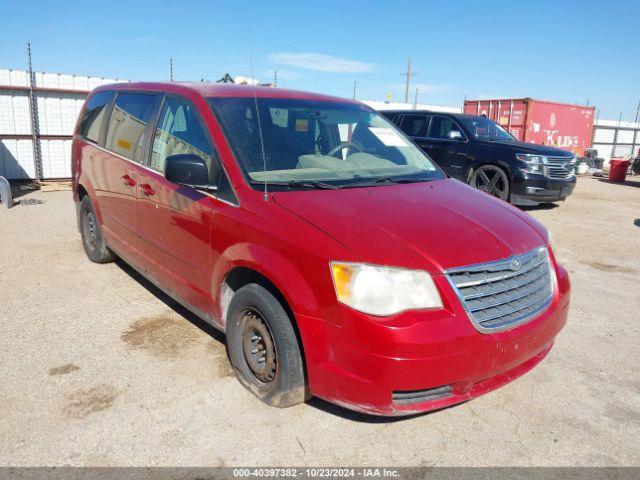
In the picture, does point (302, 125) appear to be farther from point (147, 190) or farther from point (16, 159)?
point (16, 159)

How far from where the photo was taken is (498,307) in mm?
2570

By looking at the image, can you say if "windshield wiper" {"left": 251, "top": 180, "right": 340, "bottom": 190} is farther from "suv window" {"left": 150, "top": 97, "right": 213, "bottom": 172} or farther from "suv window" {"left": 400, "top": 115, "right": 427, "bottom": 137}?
"suv window" {"left": 400, "top": 115, "right": 427, "bottom": 137}

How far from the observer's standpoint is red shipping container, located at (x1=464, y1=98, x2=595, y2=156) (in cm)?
1889

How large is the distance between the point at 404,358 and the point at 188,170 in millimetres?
1713

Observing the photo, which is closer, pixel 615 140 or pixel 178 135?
pixel 178 135

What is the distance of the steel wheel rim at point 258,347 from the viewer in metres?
2.85

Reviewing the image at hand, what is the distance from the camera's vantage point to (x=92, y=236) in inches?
217

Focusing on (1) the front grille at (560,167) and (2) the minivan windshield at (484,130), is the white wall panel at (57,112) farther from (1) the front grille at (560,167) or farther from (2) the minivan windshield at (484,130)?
(1) the front grille at (560,167)

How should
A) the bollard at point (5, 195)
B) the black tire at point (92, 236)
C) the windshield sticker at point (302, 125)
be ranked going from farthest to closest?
1. the bollard at point (5, 195)
2. the black tire at point (92, 236)
3. the windshield sticker at point (302, 125)

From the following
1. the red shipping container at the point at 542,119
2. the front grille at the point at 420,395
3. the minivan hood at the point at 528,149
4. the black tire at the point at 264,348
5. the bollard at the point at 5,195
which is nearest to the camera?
the front grille at the point at 420,395

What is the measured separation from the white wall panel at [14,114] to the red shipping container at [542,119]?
15908 millimetres

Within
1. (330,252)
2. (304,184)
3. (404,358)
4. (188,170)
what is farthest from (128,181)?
(404,358)

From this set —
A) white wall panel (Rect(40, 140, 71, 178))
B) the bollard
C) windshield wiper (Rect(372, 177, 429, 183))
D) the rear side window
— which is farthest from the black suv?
white wall panel (Rect(40, 140, 71, 178))

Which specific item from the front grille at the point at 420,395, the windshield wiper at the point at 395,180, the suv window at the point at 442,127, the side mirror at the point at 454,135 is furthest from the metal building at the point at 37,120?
the front grille at the point at 420,395
